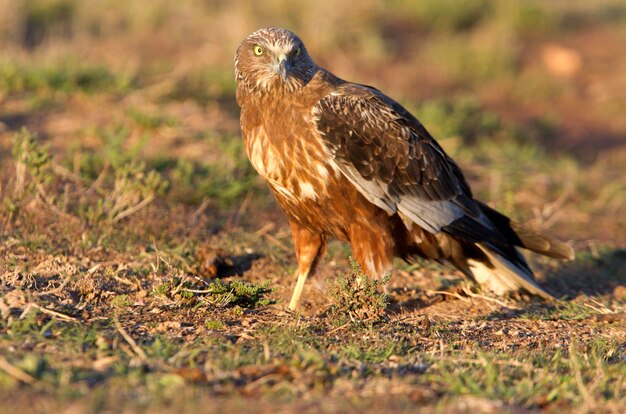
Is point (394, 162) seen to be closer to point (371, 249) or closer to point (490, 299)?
point (371, 249)

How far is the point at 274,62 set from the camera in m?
5.38

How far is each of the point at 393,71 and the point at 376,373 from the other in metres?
8.63

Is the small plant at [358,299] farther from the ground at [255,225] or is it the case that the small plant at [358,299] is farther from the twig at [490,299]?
the twig at [490,299]

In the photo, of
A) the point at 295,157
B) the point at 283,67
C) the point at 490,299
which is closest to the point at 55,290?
the point at 295,157

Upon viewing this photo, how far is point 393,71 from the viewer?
12.2 meters

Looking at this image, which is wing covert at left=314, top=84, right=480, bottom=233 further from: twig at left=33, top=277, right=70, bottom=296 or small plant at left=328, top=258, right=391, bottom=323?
twig at left=33, top=277, right=70, bottom=296

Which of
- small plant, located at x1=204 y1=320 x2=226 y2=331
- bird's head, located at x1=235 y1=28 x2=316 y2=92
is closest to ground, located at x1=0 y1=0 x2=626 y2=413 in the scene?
small plant, located at x1=204 y1=320 x2=226 y2=331

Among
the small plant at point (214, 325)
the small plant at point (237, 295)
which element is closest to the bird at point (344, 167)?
the small plant at point (237, 295)

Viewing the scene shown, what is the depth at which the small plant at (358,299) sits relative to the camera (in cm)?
509

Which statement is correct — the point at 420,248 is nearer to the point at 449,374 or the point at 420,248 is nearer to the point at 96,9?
the point at 449,374

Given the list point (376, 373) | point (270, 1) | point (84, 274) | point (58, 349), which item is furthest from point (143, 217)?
point (270, 1)

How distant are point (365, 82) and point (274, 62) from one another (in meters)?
6.34

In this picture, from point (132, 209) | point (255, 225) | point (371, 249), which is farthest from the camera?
point (255, 225)

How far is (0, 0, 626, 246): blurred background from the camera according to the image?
803 cm
